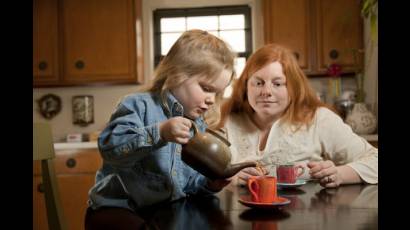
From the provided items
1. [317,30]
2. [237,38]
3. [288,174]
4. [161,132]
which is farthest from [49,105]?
[161,132]

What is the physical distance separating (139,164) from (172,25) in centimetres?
277

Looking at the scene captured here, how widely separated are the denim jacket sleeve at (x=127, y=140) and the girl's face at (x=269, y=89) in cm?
75

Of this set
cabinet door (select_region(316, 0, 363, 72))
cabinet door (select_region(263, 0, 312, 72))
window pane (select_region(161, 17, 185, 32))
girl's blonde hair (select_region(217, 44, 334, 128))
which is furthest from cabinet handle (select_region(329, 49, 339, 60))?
girl's blonde hair (select_region(217, 44, 334, 128))

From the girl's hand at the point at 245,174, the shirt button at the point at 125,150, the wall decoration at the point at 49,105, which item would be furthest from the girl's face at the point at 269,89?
the wall decoration at the point at 49,105

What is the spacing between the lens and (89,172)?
2990 millimetres

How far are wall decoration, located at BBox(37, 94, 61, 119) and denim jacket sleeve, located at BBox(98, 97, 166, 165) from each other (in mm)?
2784

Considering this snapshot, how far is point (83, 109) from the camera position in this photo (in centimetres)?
355

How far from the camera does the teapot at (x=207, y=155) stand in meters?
0.96

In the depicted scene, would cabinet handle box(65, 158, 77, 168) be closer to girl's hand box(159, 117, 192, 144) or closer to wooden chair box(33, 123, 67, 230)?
wooden chair box(33, 123, 67, 230)

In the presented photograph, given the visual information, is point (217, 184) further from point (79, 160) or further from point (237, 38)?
point (237, 38)
